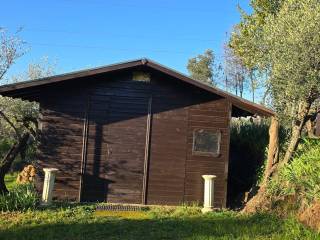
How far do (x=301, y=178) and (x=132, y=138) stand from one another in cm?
478

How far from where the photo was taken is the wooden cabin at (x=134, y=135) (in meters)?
13.3

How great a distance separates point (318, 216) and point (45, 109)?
7.73 metres

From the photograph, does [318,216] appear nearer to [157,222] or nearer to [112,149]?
[157,222]

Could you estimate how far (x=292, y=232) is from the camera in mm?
9859

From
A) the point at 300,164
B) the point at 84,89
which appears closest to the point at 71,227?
the point at 84,89

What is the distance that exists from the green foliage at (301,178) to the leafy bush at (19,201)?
6.11 m

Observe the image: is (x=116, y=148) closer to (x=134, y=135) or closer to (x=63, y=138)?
(x=134, y=135)

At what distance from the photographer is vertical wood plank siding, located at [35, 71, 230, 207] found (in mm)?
13352

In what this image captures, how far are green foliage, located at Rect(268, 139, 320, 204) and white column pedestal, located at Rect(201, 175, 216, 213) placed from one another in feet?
5.13

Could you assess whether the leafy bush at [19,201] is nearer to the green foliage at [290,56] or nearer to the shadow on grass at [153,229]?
the shadow on grass at [153,229]

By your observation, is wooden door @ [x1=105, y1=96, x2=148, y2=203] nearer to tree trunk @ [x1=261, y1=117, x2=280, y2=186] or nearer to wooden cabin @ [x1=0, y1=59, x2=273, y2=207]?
wooden cabin @ [x1=0, y1=59, x2=273, y2=207]

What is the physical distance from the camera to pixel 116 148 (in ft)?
44.2

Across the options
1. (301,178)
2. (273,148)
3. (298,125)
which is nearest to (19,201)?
(301,178)

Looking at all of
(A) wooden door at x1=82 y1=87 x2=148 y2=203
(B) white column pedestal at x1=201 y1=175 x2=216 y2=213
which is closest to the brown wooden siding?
(A) wooden door at x1=82 y1=87 x2=148 y2=203
